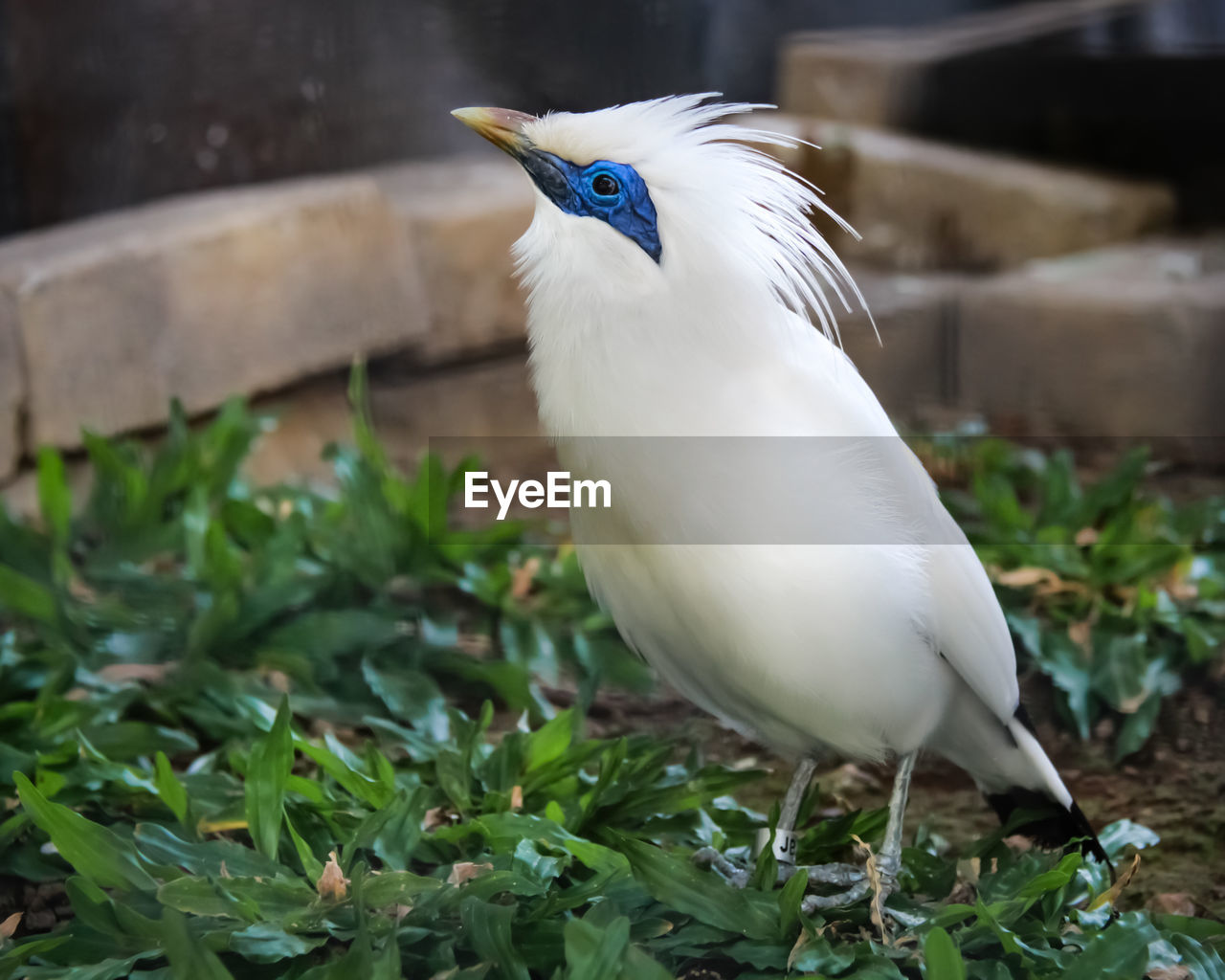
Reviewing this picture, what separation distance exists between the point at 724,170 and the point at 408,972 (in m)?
0.83

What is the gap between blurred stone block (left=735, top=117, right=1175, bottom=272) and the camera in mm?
1473

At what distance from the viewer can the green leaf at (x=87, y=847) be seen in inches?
51.3

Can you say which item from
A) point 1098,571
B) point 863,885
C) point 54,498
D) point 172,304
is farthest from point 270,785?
point 172,304

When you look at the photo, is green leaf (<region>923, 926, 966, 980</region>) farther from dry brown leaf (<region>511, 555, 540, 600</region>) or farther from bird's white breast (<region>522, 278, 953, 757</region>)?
dry brown leaf (<region>511, 555, 540, 600</region>)

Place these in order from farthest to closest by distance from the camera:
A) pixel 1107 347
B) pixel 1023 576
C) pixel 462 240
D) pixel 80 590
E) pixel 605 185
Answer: pixel 80 590 < pixel 462 240 < pixel 1107 347 < pixel 1023 576 < pixel 605 185

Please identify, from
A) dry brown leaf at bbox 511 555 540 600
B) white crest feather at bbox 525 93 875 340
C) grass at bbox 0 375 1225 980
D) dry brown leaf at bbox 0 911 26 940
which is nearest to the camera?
white crest feather at bbox 525 93 875 340

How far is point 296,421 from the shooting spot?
252cm

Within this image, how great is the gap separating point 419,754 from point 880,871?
67 centimetres

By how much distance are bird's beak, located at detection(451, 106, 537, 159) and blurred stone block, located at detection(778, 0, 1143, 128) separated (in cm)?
37

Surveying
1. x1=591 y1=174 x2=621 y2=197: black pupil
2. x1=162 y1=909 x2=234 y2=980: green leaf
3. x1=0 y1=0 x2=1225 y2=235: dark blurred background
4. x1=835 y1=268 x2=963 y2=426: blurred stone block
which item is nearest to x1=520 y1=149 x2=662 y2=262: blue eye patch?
x1=591 y1=174 x2=621 y2=197: black pupil

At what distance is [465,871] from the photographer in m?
1.29

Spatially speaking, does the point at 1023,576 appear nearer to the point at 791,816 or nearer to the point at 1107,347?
the point at 1107,347

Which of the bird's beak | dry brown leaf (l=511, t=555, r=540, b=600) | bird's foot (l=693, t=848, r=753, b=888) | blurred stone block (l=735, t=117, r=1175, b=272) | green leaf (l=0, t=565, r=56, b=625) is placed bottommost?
bird's foot (l=693, t=848, r=753, b=888)

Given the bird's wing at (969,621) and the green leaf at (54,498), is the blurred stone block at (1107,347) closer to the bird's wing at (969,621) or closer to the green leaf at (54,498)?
the bird's wing at (969,621)
